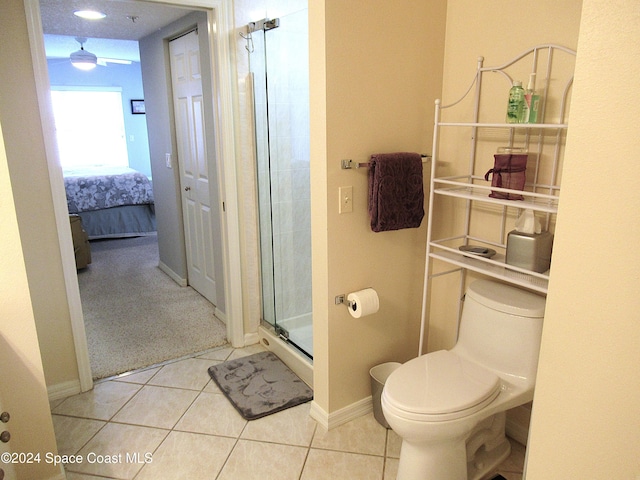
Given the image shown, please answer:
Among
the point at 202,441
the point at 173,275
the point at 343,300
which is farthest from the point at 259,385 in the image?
the point at 173,275

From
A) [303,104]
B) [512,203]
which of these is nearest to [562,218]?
[512,203]

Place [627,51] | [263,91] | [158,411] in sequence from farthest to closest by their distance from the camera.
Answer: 1. [263,91]
2. [158,411]
3. [627,51]

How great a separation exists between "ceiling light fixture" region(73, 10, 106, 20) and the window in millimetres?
4762

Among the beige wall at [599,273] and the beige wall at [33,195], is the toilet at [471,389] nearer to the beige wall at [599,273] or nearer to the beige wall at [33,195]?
the beige wall at [599,273]

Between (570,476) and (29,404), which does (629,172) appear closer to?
(570,476)

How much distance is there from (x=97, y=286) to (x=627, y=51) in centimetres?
441

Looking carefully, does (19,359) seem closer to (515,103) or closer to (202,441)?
(202,441)

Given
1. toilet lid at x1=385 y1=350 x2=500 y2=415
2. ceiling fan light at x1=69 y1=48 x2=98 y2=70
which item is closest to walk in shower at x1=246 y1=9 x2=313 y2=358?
toilet lid at x1=385 y1=350 x2=500 y2=415

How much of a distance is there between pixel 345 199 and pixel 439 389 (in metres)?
0.88

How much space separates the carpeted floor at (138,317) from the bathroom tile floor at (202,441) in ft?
1.26

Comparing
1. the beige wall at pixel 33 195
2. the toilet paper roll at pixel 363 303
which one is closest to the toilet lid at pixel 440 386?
the toilet paper roll at pixel 363 303

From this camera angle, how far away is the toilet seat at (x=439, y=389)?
5.37 feet

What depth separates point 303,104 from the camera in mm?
2539

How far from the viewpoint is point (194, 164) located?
12.0 feet
